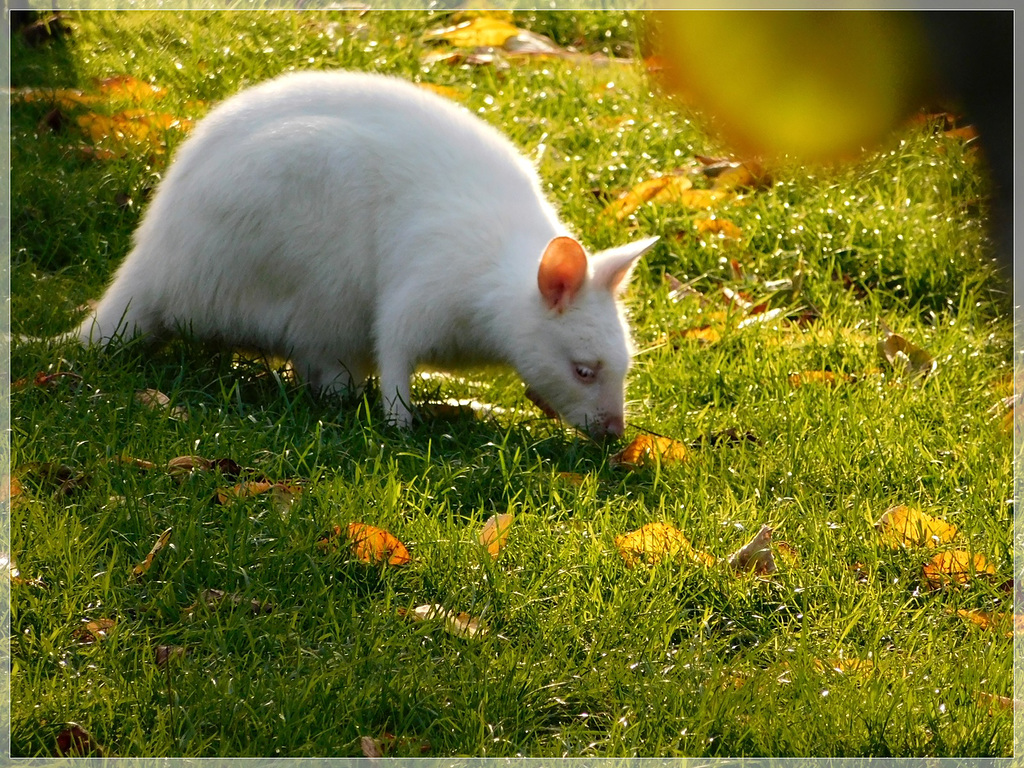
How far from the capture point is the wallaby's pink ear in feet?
12.3

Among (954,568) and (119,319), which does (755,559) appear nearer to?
(954,568)

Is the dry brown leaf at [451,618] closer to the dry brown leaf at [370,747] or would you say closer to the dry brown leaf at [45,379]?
the dry brown leaf at [370,747]

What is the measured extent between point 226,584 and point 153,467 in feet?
1.95

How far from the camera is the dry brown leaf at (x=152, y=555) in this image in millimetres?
2631

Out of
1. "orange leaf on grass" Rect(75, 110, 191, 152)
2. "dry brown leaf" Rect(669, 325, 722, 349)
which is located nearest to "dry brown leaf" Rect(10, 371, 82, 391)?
"orange leaf on grass" Rect(75, 110, 191, 152)

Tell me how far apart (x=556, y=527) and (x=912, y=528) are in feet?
3.06

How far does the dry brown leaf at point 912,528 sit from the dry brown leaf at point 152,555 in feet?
5.77

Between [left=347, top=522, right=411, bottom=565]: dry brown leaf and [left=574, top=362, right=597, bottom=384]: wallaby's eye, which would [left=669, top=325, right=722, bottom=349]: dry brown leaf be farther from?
[left=347, top=522, right=411, bottom=565]: dry brown leaf

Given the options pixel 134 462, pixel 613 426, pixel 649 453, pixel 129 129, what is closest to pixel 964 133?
pixel 134 462

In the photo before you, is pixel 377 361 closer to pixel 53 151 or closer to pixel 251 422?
pixel 251 422

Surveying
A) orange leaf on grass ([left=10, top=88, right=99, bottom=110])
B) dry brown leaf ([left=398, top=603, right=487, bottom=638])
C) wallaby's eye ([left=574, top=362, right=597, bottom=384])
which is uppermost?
orange leaf on grass ([left=10, top=88, right=99, bottom=110])

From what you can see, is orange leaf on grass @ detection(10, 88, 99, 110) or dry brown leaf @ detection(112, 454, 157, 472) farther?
orange leaf on grass @ detection(10, 88, 99, 110)

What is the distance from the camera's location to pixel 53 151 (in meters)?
5.27

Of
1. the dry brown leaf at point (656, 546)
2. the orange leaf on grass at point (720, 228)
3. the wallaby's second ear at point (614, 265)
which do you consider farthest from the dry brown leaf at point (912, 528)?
the orange leaf on grass at point (720, 228)
